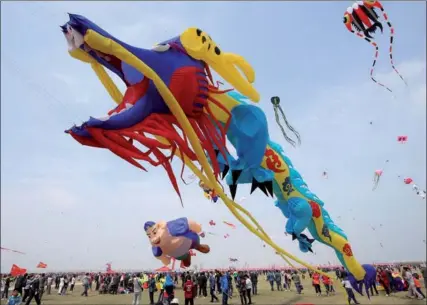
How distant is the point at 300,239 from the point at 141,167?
5505 mm

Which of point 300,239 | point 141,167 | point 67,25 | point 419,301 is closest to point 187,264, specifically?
point 300,239

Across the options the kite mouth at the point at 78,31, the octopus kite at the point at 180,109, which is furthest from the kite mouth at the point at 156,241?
the kite mouth at the point at 78,31

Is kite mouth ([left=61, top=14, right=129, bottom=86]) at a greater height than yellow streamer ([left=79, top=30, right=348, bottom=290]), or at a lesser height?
greater

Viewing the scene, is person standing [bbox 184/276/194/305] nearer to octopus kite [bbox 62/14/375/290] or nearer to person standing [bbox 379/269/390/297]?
octopus kite [bbox 62/14/375/290]

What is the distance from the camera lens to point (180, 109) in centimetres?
439

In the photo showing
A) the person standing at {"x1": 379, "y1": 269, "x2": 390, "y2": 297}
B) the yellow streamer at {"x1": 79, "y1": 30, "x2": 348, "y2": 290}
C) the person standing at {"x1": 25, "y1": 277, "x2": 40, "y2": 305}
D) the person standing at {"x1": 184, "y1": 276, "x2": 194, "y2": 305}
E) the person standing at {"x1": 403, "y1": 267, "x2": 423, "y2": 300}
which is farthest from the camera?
the person standing at {"x1": 379, "y1": 269, "x2": 390, "y2": 297}

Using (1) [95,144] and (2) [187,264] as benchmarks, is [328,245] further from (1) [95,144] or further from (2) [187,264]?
(1) [95,144]

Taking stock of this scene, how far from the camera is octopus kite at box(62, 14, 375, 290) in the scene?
425 cm

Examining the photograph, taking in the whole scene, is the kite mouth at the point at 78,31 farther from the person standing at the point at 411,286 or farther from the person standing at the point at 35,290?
the person standing at the point at 411,286

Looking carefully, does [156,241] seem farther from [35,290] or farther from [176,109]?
[35,290]

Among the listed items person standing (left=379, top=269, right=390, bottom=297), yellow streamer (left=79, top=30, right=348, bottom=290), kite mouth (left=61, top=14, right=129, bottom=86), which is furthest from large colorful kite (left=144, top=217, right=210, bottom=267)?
person standing (left=379, top=269, right=390, bottom=297)

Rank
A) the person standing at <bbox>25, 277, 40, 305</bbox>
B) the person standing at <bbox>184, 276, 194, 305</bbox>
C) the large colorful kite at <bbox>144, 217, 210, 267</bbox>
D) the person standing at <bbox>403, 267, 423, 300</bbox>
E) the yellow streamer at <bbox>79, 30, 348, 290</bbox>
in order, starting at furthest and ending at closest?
the person standing at <bbox>403, 267, 423, 300</bbox> → the person standing at <bbox>25, 277, 40, 305</bbox> → the person standing at <bbox>184, 276, 194, 305</bbox> → the large colorful kite at <bbox>144, 217, 210, 267</bbox> → the yellow streamer at <bbox>79, 30, 348, 290</bbox>

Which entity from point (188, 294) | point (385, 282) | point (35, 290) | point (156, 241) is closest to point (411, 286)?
point (385, 282)

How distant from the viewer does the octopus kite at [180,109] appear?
425 cm
